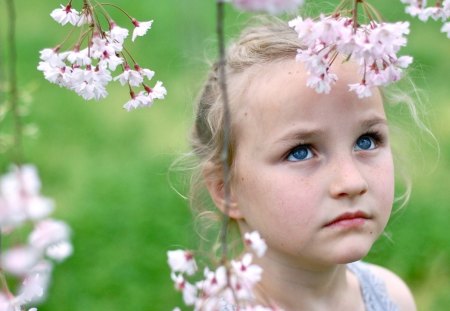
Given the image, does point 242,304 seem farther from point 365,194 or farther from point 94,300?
point 94,300

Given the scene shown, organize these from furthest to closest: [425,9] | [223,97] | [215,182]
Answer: [215,182], [425,9], [223,97]

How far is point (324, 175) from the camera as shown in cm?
139

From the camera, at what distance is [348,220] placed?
1.38 m

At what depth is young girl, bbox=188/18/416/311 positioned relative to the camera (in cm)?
138

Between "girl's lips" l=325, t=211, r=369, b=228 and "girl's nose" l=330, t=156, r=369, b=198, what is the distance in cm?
3

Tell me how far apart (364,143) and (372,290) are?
49 centimetres

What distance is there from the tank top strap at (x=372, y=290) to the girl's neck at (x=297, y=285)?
0.57 feet

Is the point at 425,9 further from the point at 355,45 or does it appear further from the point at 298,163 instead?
the point at 298,163

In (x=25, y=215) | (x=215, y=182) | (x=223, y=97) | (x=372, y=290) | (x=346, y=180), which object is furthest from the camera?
(x=372, y=290)

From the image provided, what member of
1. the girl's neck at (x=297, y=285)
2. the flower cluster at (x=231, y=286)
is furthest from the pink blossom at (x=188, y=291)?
the girl's neck at (x=297, y=285)

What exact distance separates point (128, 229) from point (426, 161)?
107cm

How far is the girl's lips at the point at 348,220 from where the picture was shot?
1.38 metres

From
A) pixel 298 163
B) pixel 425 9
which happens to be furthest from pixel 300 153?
pixel 425 9

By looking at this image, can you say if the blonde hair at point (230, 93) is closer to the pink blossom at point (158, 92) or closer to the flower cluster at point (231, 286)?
the pink blossom at point (158, 92)
